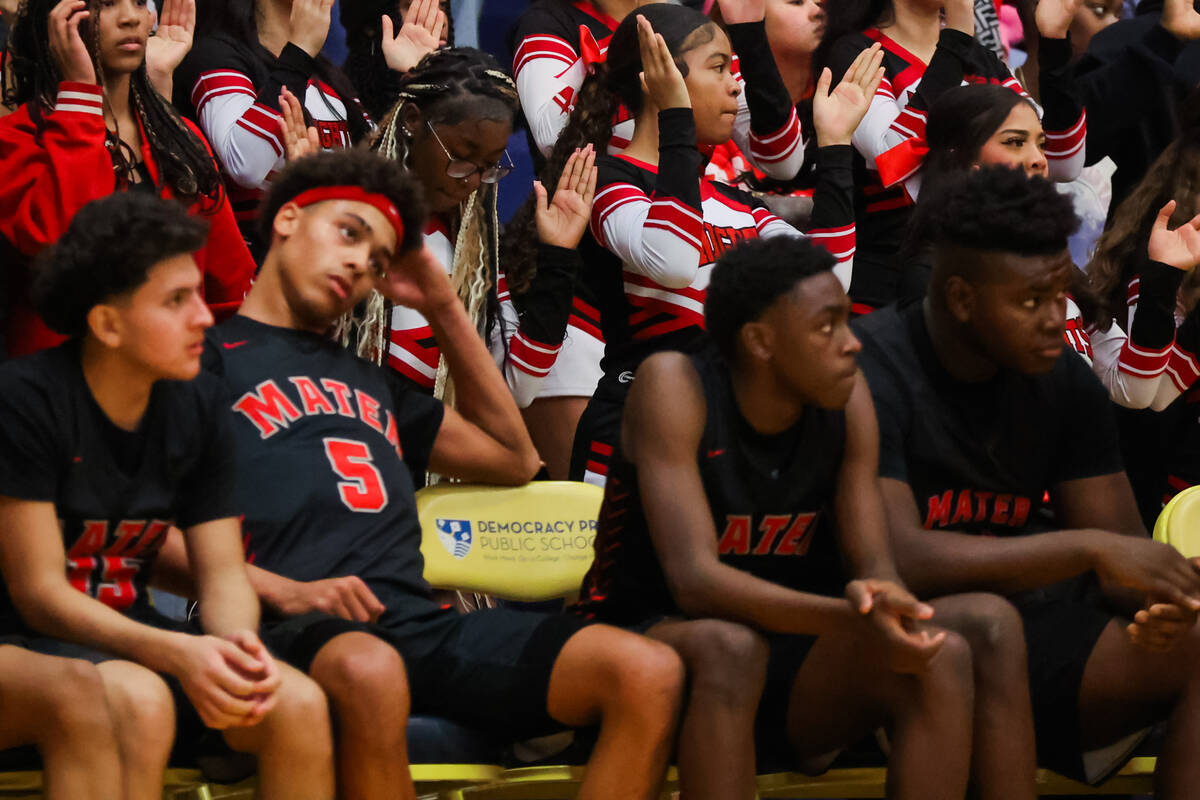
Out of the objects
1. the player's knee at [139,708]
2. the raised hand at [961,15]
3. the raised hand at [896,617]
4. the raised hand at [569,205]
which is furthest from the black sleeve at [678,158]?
the player's knee at [139,708]

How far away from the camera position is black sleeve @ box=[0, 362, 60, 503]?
2391 millimetres

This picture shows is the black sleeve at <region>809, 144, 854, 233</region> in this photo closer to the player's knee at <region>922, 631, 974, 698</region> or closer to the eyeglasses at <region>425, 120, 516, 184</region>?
the eyeglasses at <region>425, 120, 516, 184</region>

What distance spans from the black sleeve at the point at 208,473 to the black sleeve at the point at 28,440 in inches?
8.4

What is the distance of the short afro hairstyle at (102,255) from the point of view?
8.16ft

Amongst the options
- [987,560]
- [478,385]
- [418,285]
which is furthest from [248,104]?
[987,560]

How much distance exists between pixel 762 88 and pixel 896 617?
7.22ft

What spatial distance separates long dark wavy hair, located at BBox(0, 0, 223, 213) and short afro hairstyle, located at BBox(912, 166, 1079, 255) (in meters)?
1.55

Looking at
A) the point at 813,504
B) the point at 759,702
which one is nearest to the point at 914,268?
the point at 813,504

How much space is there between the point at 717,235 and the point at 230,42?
1.27 meters

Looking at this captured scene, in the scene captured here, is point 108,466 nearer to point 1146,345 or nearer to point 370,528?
point 370,528

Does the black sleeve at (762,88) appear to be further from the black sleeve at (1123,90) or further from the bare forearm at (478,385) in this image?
the bare forearm at (478,385)

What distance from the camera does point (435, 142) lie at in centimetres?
368

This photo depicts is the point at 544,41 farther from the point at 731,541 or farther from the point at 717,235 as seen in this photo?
the point at 731,541

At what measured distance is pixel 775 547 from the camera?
9.52 feet
